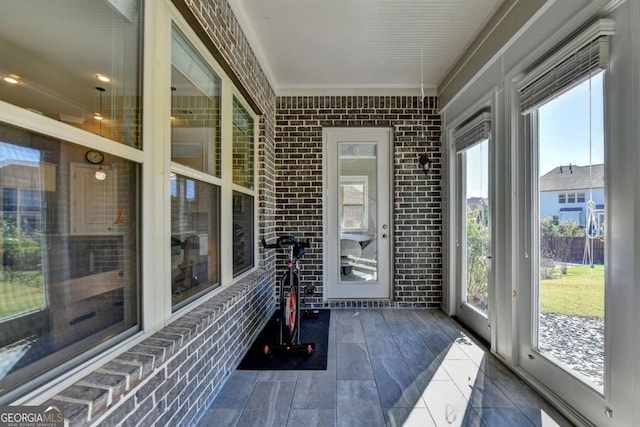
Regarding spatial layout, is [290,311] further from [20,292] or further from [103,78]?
[103,78]

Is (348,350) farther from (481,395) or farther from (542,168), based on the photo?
(542,168)

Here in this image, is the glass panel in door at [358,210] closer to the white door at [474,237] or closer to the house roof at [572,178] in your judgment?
the white door at [474,237]

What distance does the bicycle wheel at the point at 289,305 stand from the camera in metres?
2.58

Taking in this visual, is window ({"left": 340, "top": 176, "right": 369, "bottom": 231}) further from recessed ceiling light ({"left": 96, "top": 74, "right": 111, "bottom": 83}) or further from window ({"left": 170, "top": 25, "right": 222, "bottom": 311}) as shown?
recessed ceiling light ({"left": 96, "top": 74, "right": 111, "bottom": 83})

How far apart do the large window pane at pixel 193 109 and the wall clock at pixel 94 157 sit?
19.3 inches

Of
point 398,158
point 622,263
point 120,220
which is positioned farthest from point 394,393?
point 398,158

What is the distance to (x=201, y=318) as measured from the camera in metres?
1.69

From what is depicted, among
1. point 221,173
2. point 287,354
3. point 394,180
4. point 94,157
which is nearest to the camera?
point 94,157

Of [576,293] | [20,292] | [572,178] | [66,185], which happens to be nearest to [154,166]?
[66,185]

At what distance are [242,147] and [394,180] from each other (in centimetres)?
203

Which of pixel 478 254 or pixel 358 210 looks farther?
pixel 358 210

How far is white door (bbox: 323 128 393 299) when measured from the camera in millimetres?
3906

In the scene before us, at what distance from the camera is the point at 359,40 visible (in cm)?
281

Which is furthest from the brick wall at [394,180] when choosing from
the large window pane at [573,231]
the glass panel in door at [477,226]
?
the large window pane at [573,231]
